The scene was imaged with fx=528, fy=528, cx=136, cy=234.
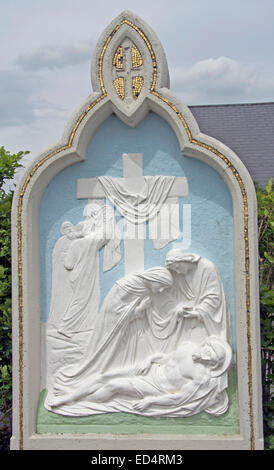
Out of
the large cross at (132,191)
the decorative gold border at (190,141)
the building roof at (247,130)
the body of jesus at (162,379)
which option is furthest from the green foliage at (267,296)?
the building roof at (247,130)

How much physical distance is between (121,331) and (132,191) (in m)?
1.36

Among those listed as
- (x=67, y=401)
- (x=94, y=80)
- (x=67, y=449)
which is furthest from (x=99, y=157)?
(x=67, y=449)

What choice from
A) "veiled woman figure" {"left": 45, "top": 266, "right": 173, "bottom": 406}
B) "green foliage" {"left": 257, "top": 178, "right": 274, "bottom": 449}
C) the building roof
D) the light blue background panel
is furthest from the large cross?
the building roof

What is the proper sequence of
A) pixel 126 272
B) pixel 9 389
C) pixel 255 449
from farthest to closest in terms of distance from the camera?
pixel 9 389 → pixel 126 272 → pixel 255 449

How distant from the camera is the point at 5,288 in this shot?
571cm

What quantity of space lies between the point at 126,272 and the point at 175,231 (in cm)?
62

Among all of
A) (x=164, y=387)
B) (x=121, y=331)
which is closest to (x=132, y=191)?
(x=121, y=331)

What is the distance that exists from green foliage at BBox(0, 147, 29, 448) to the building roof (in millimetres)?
9623

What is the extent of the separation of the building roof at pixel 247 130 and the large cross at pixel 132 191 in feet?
32.7

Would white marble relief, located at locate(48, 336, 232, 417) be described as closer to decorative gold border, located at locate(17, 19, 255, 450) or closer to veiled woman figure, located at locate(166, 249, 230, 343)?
veiled woman figure, located at locate(166, 249, 230, 343)

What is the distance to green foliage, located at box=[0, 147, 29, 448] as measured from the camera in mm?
5621

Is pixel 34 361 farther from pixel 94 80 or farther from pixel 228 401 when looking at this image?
pixel 94 80

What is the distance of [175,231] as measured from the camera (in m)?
5.07

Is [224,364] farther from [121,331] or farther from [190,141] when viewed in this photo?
[190,141]
